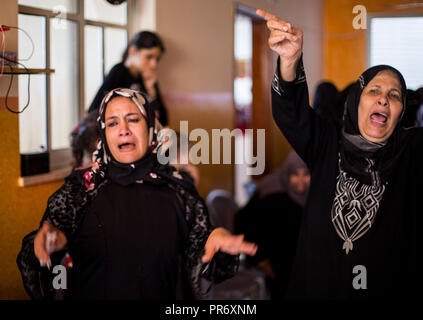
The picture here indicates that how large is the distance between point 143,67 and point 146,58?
49 mm

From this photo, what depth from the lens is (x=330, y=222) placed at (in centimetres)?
130

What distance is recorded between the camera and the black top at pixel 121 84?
1424 mm

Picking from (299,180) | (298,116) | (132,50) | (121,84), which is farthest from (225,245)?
(299,180)

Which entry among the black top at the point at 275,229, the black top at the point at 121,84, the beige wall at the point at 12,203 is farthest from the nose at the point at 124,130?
the black top at the point at 275,229

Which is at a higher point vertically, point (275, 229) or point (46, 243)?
point (46, 243)

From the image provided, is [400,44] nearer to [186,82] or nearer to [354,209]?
[354,209]

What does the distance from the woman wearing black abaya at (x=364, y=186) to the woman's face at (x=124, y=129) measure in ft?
1.14

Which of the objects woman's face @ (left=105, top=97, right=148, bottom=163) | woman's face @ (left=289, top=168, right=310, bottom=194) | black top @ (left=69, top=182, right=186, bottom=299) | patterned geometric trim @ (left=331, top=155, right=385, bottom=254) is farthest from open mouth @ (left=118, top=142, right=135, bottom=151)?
woman's face @ (left=289, top=168, right=310, bottom=194)

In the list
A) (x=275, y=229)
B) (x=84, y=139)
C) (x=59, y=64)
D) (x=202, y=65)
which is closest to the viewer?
(x=59, y=64)

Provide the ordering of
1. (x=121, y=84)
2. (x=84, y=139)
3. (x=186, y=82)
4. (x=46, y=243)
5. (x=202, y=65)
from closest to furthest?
1. (x=46, y=243)
2. (x=84, y=139)
3. (x=121, y=84)
4. (x=202, y=65)
5. (x=186, y=82)

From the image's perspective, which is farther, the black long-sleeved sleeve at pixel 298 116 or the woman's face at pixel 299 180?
the woman's face at pixel 299 180

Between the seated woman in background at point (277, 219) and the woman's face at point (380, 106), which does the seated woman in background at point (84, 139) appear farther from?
the seated woman in background at point (277, 219)

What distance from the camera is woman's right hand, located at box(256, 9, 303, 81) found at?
113cm
